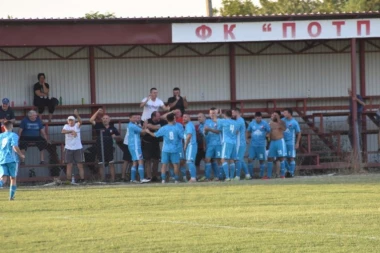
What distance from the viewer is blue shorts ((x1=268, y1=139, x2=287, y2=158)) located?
89.0 ft

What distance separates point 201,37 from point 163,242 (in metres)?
14.1

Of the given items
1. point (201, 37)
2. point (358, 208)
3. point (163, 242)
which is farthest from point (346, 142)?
point (163, 242)

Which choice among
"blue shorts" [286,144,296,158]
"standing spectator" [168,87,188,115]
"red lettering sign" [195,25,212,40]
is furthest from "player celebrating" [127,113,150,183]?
"blue shorts" [286,144,296,158]

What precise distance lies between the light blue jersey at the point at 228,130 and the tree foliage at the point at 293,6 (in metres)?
38.2

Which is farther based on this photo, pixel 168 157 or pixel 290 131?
pixel 290 131

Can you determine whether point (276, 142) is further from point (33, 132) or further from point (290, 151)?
point (33, 132)

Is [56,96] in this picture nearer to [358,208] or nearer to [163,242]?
[358,208]

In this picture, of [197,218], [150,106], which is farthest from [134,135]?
[197,218]

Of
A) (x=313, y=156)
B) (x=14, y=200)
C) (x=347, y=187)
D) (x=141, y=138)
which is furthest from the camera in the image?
(x=313, y=156)

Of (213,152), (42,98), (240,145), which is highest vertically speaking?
(42,98)

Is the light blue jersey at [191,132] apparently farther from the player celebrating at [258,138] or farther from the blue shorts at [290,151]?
the blue shorts at [290,151]

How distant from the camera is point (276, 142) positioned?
27281 mm

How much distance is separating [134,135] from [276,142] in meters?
3.95

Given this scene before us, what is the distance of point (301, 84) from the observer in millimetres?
32031
